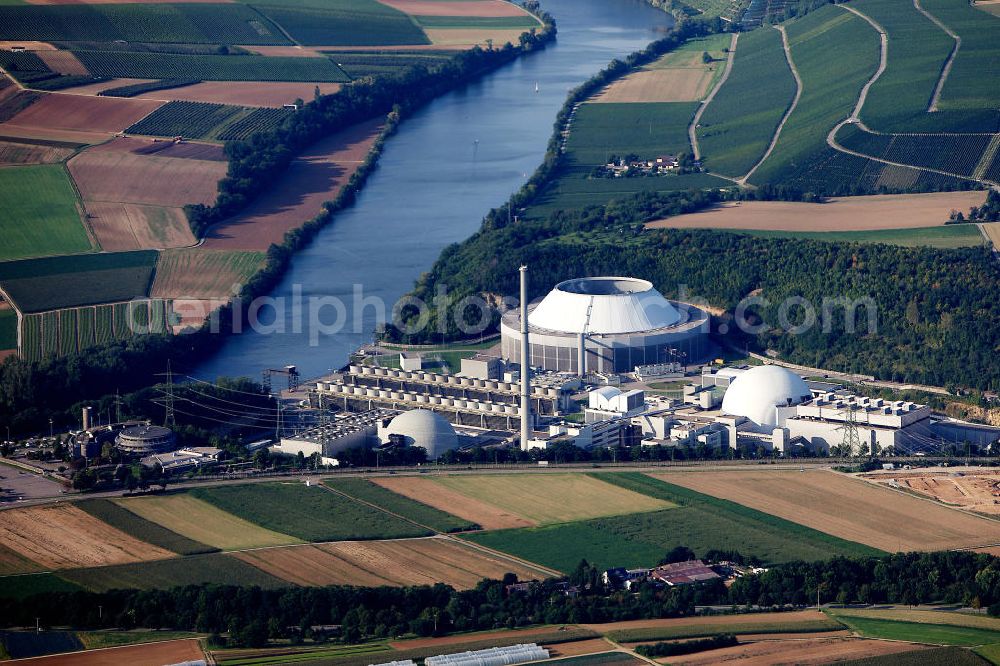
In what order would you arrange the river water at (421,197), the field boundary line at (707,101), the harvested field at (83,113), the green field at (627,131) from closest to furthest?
the river water at (421,197)
the harvested field at (83,113)
the green field at (627,131)
the field boundary line at (707,101)

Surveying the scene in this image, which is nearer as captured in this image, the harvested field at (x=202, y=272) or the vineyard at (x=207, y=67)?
the harvested field at (x=202, y=272)

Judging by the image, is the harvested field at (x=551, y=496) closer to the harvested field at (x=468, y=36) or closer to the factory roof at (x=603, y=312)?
the factory roof at (x=603, y=312)

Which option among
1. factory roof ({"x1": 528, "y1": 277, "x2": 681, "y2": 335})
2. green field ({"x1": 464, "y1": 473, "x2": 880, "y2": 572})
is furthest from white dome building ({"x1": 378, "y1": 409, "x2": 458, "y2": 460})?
factory roof ({"x1": 528, "y1": 277, "x2": 681, "y2": 335})

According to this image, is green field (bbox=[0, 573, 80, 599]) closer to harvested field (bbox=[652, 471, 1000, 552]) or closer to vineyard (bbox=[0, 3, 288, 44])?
harvested field (bbox=[652, 471, 1000, 552])

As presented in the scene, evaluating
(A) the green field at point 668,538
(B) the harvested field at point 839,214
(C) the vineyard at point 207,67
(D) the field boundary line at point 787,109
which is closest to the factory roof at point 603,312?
(B) the harvested field at point 839,214

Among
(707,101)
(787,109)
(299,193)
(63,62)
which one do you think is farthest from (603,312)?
(63,62)

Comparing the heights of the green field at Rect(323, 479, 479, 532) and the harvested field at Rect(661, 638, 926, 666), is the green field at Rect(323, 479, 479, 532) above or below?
above
